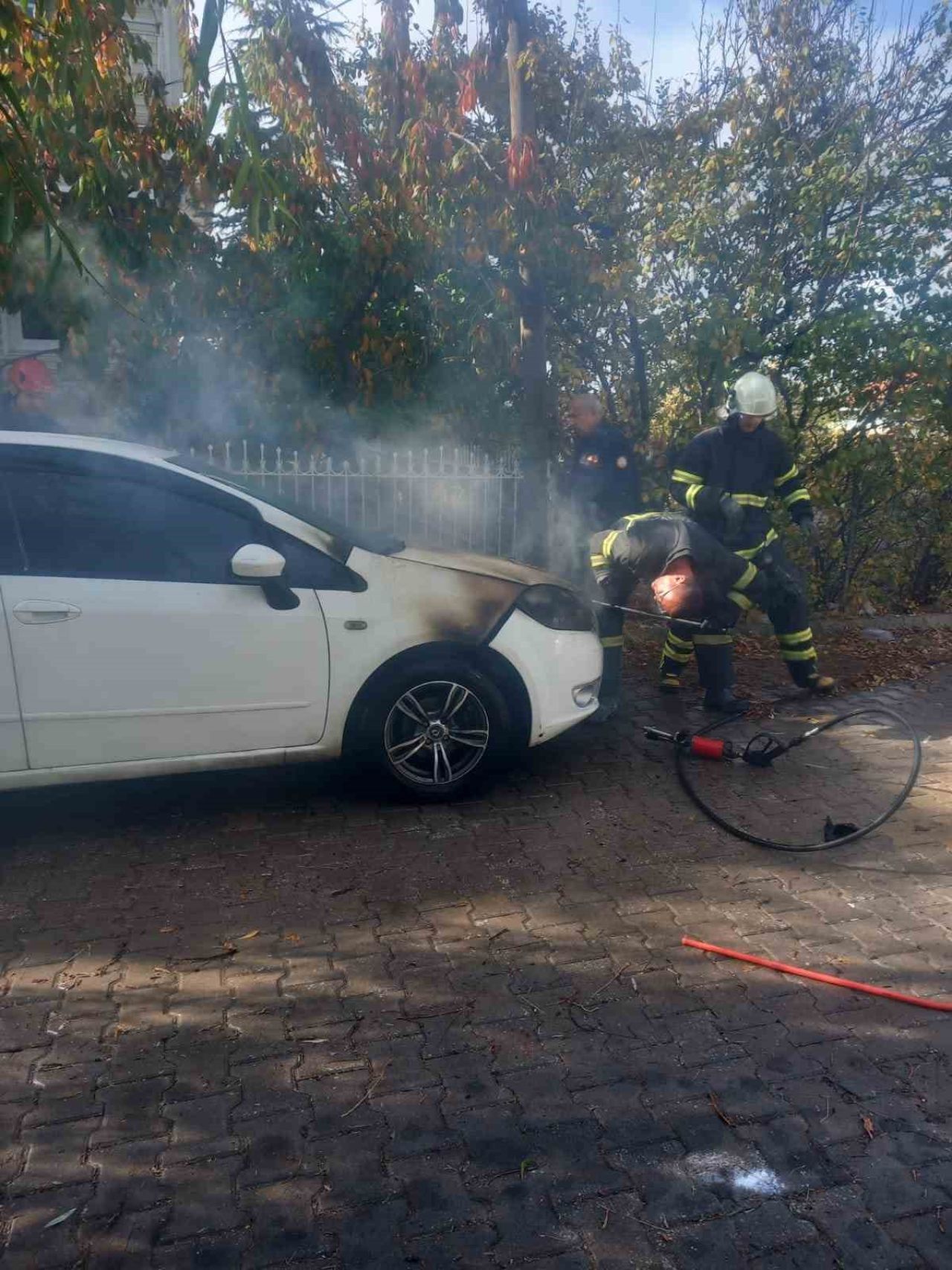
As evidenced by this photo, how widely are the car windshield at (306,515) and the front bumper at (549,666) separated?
725mm

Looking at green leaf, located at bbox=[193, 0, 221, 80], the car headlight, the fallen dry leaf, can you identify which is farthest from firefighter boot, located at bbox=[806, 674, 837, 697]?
the fallen dry leaf

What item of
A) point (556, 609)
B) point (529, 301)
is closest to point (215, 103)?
point (556, 609)

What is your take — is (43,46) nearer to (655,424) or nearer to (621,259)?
(621,259)

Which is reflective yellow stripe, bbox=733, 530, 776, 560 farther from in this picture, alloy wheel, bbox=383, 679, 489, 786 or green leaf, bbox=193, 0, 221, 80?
green leaf, bbox=193, 0, 221, 80

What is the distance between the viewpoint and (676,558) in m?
6.10

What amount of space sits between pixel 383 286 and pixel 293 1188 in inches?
286

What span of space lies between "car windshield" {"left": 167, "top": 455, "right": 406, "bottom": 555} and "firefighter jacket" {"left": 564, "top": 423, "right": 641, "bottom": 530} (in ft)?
8.91

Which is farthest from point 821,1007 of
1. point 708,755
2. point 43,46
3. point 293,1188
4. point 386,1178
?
point 43,46

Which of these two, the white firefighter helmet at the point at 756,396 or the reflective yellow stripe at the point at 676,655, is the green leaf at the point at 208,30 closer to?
the white firefighter helmet at the point at 756,396

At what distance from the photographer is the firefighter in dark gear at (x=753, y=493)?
21.4 feet

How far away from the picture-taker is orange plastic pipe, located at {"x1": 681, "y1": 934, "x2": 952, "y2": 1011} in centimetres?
331

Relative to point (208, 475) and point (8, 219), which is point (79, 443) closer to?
point (208, 475)

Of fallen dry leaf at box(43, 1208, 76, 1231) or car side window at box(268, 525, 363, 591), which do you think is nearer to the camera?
fallen dry leaf at box(43, 1208, 76, 1231)

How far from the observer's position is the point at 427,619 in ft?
15.8
